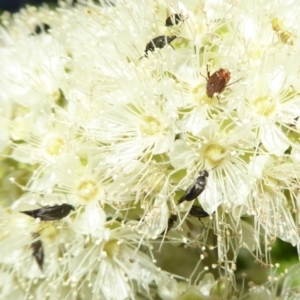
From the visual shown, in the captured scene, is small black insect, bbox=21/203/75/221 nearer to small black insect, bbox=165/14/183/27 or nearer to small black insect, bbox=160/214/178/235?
small black insect, bbox=160/214/178/235

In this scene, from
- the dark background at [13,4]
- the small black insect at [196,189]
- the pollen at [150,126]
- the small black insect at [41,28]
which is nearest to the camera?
the small black insect at [196,189]

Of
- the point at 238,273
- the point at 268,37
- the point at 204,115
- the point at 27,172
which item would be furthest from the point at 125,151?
the point at 238,273

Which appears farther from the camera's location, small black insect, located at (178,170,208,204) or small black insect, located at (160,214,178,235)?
small black insect, located at (160,214,178,235)

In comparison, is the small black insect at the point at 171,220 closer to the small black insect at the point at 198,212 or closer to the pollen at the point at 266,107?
the small black insect at the point at 198,212

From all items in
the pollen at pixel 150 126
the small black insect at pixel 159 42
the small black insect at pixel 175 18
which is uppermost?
the small black insect at pixel 175 18

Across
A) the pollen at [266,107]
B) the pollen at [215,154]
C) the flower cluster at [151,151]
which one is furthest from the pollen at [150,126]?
the pollen at [266,107]

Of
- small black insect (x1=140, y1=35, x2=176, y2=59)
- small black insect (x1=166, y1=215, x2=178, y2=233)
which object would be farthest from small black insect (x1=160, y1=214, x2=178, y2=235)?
small black insect (x1=140, y1=35, x2=176, y2=59)

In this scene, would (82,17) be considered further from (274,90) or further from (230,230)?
(230,230)
